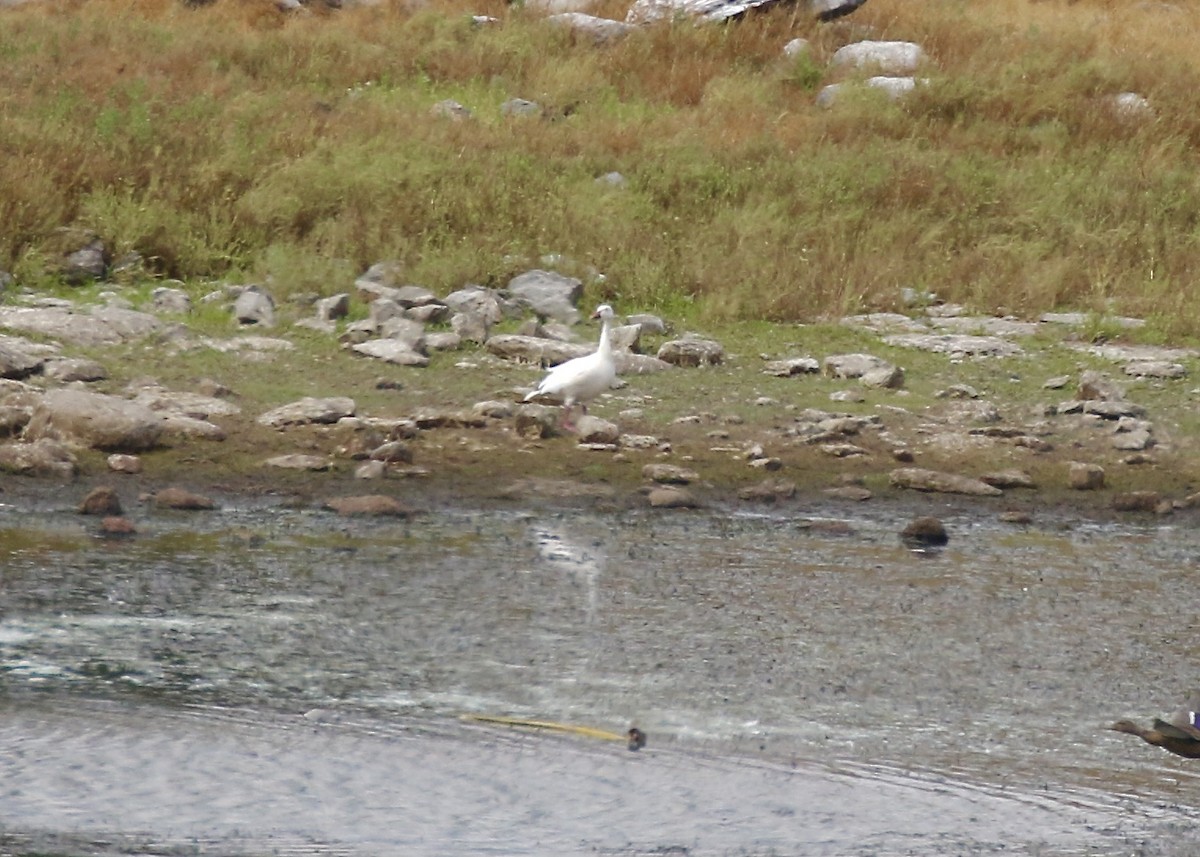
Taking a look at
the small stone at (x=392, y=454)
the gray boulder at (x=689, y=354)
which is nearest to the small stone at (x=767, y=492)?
the small stone at (x=392, y=454)

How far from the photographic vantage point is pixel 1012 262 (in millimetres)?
14023

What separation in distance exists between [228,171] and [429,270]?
1.98 meters

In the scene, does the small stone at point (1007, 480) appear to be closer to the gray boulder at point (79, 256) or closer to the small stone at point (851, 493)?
the small stone at point (851, 493)

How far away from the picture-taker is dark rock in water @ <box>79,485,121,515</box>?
8406mm

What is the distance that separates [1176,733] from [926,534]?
3.07 m

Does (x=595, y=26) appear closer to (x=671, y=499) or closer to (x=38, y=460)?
(x=671, y=499)

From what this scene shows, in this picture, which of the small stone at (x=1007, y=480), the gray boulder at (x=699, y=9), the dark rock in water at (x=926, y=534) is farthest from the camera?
the gray boulder at (x=699, y=9)

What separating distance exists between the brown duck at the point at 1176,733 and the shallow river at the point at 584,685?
1.9 inches

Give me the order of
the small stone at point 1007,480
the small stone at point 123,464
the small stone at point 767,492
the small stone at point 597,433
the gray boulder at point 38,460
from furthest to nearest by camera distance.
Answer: the small stone at point 597,433, the small stone at point 1007,480, the small stone at point 767,492, the small stone at point 123,464, the gray boulder at point 38,460

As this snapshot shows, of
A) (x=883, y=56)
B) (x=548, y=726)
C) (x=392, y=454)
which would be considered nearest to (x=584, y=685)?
(x=548, y=726)

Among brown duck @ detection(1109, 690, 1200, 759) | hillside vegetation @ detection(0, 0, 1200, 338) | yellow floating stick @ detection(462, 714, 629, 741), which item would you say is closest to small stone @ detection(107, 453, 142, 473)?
hillside vegetation @ detection(0, 0, 1200, 338)

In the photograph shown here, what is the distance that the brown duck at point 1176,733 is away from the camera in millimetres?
5570

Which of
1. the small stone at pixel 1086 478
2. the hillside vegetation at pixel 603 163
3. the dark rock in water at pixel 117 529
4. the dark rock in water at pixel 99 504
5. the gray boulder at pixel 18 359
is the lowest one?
the dark rock in water at pixel 117 529

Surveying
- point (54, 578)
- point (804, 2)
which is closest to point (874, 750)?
point (54, 578)
